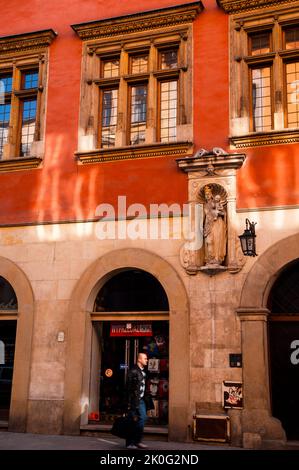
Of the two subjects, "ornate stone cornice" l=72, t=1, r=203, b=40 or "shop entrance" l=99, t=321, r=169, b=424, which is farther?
"ornate stone cornice" l=72, t=1, r=203, b=40

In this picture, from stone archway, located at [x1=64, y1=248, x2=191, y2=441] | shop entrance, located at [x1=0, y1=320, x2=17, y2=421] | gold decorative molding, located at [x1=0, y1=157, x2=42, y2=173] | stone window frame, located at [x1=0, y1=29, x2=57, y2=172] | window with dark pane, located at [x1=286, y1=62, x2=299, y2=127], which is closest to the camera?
stone archway, located at [x1=64, y1=248, x2=191, y2=441]

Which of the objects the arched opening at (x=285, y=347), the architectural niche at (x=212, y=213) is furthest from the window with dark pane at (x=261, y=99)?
the arched opening at (x=285, y=347)

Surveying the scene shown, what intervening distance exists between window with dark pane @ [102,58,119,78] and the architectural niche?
122 inches

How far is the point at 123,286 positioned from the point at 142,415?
11.1ft

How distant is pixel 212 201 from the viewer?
11805 millimetres

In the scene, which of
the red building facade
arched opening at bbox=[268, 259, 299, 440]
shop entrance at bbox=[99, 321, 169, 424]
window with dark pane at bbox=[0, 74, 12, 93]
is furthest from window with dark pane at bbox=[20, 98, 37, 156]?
arched opening at bbox=[268, 259, 299, 440]

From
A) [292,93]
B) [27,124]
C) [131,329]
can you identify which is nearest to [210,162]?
[292,93]

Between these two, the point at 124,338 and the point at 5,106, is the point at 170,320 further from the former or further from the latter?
the point at 5,106

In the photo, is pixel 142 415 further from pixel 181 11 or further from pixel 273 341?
pixel 181 11

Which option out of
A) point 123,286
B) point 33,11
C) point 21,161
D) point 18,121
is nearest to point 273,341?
point 123,286

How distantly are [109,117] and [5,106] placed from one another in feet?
9.70

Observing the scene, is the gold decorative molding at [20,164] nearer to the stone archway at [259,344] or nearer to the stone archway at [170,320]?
the stone archway at [170,320]

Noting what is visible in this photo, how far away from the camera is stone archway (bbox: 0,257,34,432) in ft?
40.0

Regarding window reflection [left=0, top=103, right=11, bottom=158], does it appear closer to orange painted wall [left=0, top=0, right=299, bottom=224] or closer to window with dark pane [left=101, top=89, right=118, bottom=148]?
orange painted wall [left=0, top=0, right=299, bottom=224]
